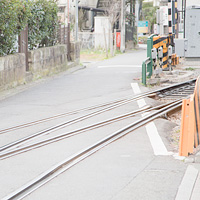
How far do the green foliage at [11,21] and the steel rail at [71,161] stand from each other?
19.6ft

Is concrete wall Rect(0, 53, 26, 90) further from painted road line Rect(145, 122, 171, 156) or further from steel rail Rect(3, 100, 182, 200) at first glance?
painted road line Rect(145, 122, 171, 156)

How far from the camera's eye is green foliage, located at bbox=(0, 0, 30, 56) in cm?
1413

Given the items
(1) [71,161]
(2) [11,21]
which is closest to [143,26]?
(2) [11,21]

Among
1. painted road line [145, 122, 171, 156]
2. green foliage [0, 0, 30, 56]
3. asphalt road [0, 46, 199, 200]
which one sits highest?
green foliage [0, 0, 30, 56]

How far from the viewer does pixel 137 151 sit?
728 cm

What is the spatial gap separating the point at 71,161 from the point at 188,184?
1.72 metres

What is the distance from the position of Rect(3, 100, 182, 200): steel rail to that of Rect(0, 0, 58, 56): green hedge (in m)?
6.14

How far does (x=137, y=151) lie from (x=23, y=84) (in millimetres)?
8981

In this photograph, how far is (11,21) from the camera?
14.7m

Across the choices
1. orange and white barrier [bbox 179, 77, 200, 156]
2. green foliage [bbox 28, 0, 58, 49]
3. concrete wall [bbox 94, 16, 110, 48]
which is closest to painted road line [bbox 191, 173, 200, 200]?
orange and white barrier [bbox 179, 77, 200, 156]

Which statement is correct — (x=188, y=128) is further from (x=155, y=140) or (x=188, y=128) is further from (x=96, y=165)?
(x=96, y=165)

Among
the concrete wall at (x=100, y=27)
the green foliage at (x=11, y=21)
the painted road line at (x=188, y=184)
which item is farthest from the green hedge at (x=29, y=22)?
the concrete wall at (x=100, y=27)

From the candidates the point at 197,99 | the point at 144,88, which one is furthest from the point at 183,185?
the point at 144,88

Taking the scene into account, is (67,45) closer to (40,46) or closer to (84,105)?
(40,46)
